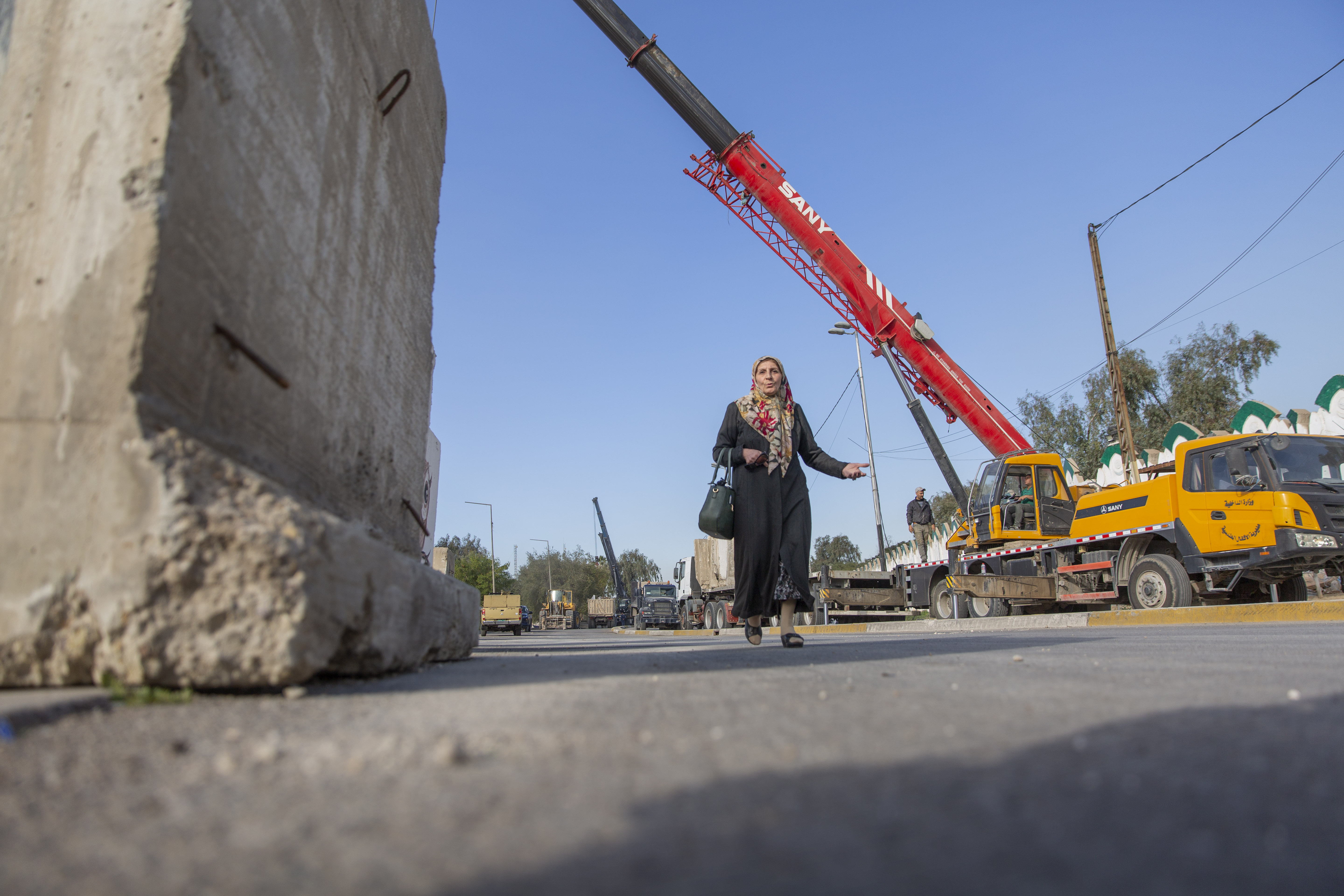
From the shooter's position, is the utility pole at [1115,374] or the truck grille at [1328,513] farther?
the utility pole at [1115,374]

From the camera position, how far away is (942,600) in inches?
591

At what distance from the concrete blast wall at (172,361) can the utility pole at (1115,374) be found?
17.9 m

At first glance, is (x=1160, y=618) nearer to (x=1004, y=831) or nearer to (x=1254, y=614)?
(x=1254, y=614)

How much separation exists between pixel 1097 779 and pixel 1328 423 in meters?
17.4

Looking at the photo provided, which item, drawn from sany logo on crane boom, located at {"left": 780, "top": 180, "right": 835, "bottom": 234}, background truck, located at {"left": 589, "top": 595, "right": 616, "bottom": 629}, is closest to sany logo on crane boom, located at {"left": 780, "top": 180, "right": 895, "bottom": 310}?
sany logo on crane boom, located at {"left": 780, "top": 180, "right": 835, "bottom": 234}

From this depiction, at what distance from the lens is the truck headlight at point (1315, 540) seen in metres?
8.84

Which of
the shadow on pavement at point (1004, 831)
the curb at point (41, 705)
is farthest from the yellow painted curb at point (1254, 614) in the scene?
the curb at point (41, 705)

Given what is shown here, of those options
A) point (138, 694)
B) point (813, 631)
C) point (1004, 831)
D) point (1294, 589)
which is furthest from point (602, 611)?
point (1004, 831)

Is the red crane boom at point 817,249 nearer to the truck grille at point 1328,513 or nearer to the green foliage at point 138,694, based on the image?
the truck grille at point 1328,513

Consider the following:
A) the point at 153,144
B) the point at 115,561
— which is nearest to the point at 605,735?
the point at 115,561

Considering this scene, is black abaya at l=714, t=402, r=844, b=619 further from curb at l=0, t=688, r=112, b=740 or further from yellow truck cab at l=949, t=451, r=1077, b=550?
yellow truck cab at l=949, t=451, r=1077, b=550

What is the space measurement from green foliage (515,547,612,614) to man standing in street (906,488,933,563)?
5759cm

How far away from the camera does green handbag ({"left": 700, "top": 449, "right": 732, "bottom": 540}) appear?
16.2 feet

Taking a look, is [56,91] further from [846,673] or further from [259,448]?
[846,673]
